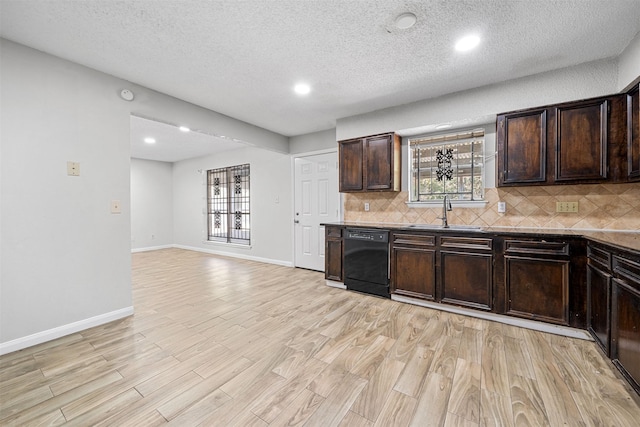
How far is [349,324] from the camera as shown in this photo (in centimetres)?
266

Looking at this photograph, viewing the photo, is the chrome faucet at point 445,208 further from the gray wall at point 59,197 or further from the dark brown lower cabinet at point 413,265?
the gray wall at point 59,197

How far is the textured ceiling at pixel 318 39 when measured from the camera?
184 cm

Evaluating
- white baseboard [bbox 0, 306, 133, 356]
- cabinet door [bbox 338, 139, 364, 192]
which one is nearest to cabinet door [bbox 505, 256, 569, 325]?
cabinet door [bbox 338, 139, 364, 192]

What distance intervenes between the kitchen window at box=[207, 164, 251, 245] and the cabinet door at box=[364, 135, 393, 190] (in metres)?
3.38

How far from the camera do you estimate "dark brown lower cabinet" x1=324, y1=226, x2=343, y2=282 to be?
12.5 ft

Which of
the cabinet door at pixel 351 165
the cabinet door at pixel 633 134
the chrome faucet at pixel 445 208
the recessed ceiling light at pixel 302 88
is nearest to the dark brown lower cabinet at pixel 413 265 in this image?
the chrome faucet at pixel 445 208

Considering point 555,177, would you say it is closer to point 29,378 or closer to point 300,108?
point 300,108

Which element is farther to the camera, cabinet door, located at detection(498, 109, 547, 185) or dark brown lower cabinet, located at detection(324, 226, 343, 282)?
dark brown lower cabinet, located at detection(324, 226, 343, 282)

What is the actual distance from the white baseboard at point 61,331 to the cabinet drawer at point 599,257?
4371 mm

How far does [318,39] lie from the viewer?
2.18 metres

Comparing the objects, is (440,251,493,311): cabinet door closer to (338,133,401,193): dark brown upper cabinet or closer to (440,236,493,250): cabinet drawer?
(440,236,493,250): cabinet drawer

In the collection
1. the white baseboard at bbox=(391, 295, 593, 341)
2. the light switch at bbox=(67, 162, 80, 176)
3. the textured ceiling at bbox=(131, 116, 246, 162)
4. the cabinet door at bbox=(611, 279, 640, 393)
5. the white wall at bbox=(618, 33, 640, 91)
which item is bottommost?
the white baseboard at bbox=(391, 295, 593, 341)

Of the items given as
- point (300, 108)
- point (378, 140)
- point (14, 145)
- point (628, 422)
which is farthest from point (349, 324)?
point (14, 145)

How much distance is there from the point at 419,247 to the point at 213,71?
9.71 ft
